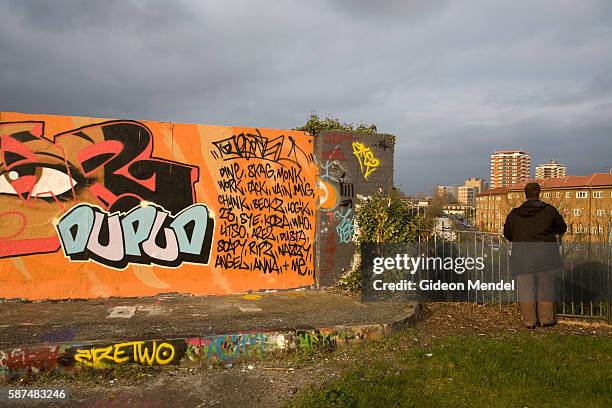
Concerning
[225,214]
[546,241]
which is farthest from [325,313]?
[546,241]

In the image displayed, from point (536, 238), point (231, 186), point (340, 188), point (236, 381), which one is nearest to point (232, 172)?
point (231, 186)

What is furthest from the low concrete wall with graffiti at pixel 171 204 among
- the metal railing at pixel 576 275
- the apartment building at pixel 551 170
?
the apartment building at pixel 551 170

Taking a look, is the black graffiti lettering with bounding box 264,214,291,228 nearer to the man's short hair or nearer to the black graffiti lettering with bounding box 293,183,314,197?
the black graffiti lettering with bounding box 293,183,314,197

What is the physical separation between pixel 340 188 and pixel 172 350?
4268 millimetres

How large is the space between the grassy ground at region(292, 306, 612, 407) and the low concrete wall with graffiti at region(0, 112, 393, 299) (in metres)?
2.94

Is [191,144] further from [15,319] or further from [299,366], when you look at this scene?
[299,366]

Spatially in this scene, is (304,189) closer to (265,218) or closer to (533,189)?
(265,218)

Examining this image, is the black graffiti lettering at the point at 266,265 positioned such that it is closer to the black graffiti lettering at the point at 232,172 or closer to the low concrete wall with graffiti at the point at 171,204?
the low concrete wall with graffiti at the point at 171,204

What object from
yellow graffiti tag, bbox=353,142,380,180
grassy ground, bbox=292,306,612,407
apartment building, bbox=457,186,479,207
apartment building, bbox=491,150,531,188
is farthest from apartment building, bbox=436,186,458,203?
grassy ground, bbox=292,306,612,407

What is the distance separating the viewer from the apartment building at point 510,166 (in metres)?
120

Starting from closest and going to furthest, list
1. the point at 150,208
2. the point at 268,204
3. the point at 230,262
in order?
the point at 150,208 < the point at 230,262 < the point at 268,204

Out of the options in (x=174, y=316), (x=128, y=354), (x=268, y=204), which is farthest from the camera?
(x=268, y=204)

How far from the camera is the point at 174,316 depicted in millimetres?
5629

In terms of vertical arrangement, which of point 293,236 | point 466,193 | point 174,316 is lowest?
point 174,316
